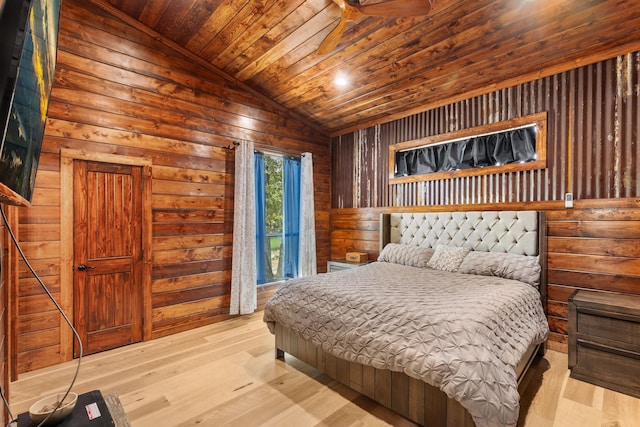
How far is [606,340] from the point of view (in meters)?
2.42

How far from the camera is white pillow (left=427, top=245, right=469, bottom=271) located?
11.2ft

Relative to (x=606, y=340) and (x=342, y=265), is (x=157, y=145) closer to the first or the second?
(x=342, y=265)

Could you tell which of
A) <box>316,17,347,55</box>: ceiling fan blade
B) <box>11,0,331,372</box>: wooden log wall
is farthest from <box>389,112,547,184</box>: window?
<box>316,17,347,55</box>: ceiling fan blade

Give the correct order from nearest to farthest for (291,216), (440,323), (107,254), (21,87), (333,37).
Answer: (21,87) < (440,323) < (333,37) < (107,254) < (291,216)

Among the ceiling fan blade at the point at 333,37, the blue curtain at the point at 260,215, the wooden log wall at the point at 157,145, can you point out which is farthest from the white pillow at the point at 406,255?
the ceiling fan blade at the point at 333,37

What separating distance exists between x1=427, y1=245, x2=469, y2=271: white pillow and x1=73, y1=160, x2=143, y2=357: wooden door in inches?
131

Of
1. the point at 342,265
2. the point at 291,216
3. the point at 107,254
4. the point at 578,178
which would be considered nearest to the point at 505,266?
the point at 578,178

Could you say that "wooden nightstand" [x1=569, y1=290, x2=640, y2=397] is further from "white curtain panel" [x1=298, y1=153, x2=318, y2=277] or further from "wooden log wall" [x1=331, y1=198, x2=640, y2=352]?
"white curtain panel" [x1=298, y1=153, x2=318, y2=277]

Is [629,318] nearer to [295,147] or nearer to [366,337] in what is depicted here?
[366,337]

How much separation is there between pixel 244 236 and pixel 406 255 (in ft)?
6.91

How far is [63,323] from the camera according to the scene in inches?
115

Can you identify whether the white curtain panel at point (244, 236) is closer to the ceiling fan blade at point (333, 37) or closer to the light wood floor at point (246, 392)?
the light wood floor at point (246, 392)

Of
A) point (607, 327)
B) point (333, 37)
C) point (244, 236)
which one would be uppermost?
point (333, 37)

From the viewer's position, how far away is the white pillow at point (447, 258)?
11.2 feet
